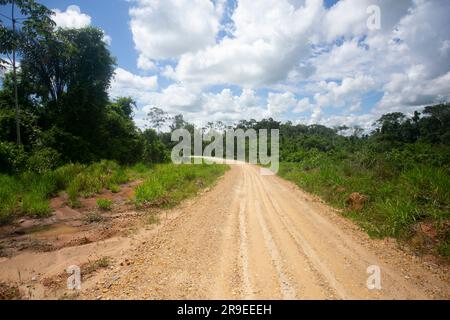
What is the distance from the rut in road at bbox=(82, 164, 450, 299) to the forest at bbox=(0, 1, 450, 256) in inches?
42.6

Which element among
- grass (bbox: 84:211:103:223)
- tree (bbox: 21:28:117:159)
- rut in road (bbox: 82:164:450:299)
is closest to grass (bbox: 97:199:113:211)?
grass (bbox: 84:211:103:223)

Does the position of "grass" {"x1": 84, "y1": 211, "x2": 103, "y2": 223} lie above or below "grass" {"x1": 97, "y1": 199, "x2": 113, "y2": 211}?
below

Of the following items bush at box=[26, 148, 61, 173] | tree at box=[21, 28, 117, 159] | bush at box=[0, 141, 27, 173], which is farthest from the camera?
tree at box=[21, 28, 117, 159]

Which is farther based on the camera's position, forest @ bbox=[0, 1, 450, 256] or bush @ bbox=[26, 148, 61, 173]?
bush @ bbox=[26, 148, 61, 173]

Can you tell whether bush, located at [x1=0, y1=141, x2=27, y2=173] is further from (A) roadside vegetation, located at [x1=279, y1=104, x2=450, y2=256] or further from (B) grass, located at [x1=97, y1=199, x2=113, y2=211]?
(A) roadside vegetation, located at [x1=279, y1=104, x2=450, y2=256]

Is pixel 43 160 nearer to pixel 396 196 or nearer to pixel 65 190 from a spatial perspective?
pixel 65 190

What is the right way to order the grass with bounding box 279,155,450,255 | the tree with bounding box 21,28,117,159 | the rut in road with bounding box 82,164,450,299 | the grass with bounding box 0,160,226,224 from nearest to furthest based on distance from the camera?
the rut in road with bounding box 82,164,450,299
the grass with bounding box 279,155,450,255
the grass with bounding box 0,160,226,224
the tree with bounding box 21,28,117,159

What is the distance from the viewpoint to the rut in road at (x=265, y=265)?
3402mm

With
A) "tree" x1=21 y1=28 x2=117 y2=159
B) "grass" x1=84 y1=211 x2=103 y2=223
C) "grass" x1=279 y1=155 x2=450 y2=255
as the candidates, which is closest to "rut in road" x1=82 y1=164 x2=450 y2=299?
"grass" x1=279 y1=155 x2=450 y2=255

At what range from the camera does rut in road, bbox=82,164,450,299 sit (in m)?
3.40

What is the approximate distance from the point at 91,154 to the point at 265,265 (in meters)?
16.5

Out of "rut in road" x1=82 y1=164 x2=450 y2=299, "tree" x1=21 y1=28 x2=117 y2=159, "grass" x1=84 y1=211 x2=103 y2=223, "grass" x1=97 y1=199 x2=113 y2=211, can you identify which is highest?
"tree" x1=21 y1=28 x2=117 y2=159

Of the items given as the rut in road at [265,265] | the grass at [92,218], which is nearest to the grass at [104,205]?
the grass at [92,218]
